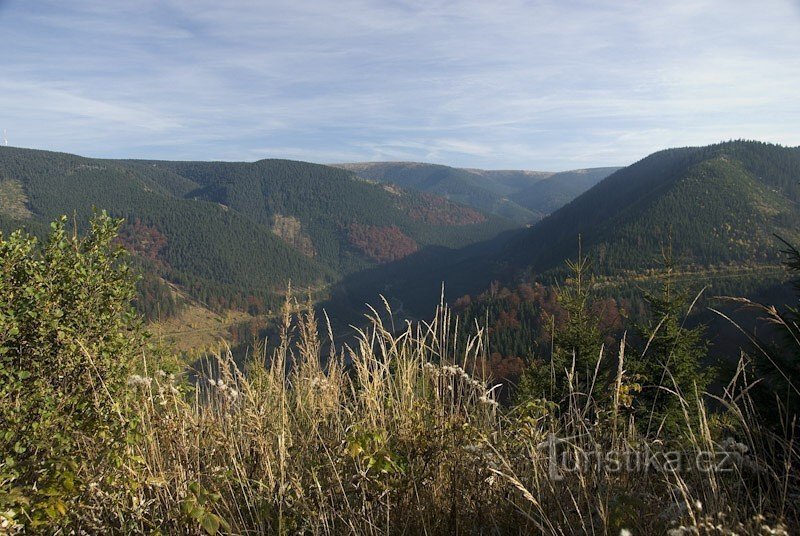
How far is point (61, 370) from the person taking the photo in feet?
11.8

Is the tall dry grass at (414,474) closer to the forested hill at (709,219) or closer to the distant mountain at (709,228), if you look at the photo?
the distant mountain at (709,228)

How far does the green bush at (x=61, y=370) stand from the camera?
9.07ft

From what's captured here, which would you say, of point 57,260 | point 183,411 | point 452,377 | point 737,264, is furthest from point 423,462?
point 737,264

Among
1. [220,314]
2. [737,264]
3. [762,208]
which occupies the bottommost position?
[220,314]

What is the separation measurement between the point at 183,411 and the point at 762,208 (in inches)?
7596

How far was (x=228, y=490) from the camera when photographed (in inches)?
116

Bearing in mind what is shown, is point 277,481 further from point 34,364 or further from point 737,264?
point 737,264

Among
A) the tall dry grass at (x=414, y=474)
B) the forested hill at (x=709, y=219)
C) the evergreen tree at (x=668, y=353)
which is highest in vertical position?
the forested hill at (x=709, y=219)

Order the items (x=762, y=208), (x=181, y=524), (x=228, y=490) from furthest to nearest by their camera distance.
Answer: (x=762, y=208) < (x=228, y=490) < (x=181, y=524)

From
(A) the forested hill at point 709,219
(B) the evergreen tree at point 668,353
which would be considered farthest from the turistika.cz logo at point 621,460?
(A) the forested hill at point 709,219

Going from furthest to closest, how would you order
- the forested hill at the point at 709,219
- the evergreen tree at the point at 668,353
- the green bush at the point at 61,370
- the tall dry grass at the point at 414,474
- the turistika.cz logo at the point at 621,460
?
the forested hill at the point at 709,219
the evergreen tree at the point at 668,353
the green bush at the point at 61,370
the turistika.cz logo at the point at 621,460
the tall dry grass at the point at 414,474

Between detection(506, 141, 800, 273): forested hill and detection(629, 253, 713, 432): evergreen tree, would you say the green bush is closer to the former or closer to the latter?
detection(629, 253, 713, 432): evergreen tree

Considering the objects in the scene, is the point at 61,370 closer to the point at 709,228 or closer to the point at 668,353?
the point at 668,353

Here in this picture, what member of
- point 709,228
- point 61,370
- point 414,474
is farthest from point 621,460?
point 709,228
